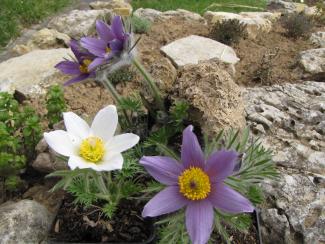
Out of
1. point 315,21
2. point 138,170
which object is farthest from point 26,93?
point 315,21

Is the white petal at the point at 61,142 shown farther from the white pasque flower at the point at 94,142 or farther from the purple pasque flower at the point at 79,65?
the purple pasque flower at the point at 79,65

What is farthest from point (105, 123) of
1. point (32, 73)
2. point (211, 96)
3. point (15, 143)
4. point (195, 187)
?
point (32, 73)

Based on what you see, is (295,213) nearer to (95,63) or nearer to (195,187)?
(195,187)

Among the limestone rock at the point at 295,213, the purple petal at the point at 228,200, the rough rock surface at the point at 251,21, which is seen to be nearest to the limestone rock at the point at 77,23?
the rough rock surface at the point at 251,21

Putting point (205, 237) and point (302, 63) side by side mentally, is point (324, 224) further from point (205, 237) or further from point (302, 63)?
point (302, 63)

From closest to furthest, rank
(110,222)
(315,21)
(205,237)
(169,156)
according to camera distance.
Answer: (205,237), (169,156), (110,222), (315,21)

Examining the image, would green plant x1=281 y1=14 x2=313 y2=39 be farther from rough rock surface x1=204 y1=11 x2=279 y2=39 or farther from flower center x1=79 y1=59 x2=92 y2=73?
flower center x1=79 y1=59 x2=92 y2=73
